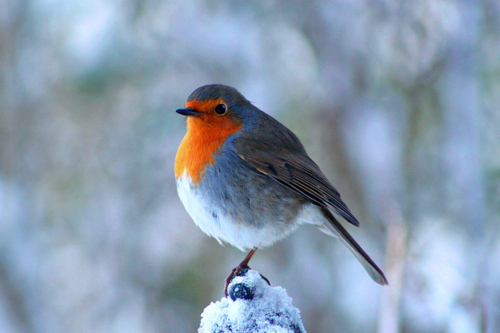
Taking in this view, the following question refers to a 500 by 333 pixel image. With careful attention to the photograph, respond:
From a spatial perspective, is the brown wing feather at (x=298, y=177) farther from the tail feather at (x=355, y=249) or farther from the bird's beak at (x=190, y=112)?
the bird's beak at (x=190, y=112)

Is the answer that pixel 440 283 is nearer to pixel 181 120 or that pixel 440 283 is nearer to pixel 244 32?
pixel 181 120

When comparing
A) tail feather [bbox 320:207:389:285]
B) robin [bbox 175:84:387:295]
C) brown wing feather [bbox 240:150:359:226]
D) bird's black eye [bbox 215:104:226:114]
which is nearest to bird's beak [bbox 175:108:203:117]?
robin [bbox 175:84:387:295]

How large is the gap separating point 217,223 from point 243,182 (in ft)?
0.88

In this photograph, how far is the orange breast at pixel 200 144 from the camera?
2891 millimetres

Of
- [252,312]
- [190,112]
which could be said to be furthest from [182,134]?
[252,312]

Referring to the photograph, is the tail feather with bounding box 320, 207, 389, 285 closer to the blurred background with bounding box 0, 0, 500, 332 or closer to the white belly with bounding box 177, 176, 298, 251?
the white belly with bounding box 177, 176, 298, 251

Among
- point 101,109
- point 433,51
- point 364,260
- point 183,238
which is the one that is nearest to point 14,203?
point 101,109

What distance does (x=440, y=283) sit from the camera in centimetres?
438

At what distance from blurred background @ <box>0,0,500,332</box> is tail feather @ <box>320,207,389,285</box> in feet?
6.43

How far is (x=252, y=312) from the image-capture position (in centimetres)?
150

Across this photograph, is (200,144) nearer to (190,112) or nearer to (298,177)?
(190,112)

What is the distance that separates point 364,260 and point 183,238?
2899 mm

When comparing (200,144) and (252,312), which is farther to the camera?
(200,144)

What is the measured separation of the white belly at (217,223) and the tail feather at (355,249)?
388mm
